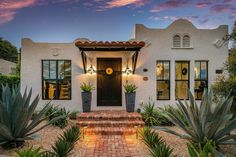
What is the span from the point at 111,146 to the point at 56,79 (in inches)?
263

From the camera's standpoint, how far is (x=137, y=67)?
41.4 feet

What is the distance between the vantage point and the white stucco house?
12.7 meters

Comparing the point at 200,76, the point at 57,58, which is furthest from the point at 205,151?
the point at 57,58

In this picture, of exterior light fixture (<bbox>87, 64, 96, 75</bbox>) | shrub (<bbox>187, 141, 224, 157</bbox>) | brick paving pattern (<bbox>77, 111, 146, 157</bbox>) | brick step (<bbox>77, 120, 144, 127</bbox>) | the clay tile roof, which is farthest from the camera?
exterior light fixture (<bbox>87, 64, 96, 75</bbox>)

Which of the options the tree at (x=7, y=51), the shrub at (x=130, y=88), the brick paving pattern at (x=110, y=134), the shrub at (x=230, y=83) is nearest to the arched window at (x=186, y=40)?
the shrub at (x=130, y=88)

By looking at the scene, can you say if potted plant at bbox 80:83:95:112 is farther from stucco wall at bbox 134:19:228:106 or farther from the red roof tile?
stucco wall at bbox 134:19:228:106

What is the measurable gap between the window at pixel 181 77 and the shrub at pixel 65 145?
6946 millimetres

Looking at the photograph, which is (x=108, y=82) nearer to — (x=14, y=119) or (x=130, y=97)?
(x=130, y=97)

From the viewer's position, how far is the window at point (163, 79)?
42.3 ft

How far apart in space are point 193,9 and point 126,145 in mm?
9820

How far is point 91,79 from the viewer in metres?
12.9

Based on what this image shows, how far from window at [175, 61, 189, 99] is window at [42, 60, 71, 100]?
627 centimetres

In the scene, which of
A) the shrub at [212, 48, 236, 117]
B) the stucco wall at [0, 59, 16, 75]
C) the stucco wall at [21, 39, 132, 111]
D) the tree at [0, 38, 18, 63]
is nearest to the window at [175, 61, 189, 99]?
the stucco wall at [21, 39, 132, 111]

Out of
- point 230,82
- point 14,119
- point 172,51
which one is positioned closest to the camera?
point 14,119
